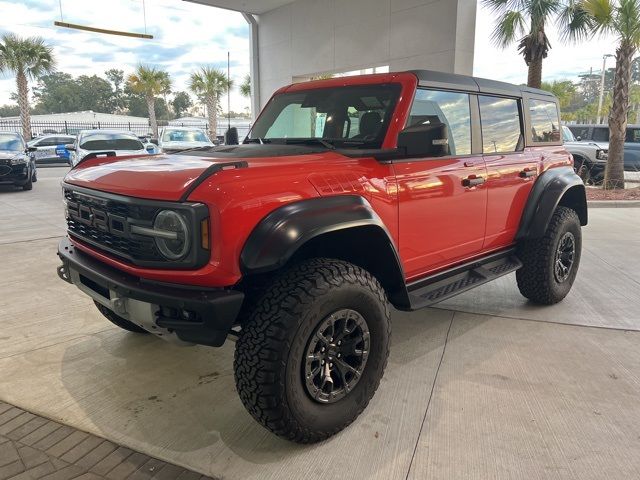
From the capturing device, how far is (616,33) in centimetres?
1018

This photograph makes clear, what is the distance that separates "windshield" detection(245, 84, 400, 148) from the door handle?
2.30 feet

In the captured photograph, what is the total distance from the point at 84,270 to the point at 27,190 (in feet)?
36.2

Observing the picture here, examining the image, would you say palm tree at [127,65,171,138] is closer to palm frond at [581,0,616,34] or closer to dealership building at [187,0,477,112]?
dealership building at [187,0,477,112]

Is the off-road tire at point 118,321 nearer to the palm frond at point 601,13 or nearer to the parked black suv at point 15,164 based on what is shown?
the parked black suv at point 15,164

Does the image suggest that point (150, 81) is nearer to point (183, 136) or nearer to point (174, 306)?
point (183, 136)

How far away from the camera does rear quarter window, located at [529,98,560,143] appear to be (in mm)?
4035

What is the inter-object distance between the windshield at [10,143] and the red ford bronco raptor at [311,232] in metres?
11.0

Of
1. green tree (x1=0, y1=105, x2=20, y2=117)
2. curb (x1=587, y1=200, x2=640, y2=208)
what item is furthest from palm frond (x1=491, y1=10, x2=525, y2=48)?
green tree (x1=0, y1=105, x2=20, y2=117)

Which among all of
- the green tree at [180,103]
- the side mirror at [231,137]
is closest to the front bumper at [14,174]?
the side mirror at [231,137]

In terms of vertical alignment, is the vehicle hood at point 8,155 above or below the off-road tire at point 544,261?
above

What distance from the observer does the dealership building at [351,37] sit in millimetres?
11664

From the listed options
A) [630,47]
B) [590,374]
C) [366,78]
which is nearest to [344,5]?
[630,47]

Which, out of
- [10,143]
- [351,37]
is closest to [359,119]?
[10,143]

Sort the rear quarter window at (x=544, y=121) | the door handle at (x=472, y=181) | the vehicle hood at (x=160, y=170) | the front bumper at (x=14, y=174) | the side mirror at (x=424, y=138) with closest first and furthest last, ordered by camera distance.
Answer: the vehicle hood at (x=160, y=170)
the side mirror at (x=424, y=138)
the door handle at (x=472, y=181)
the rear quarter window at (x=544, y=121)
the front bumper at (x=14, y=174)
